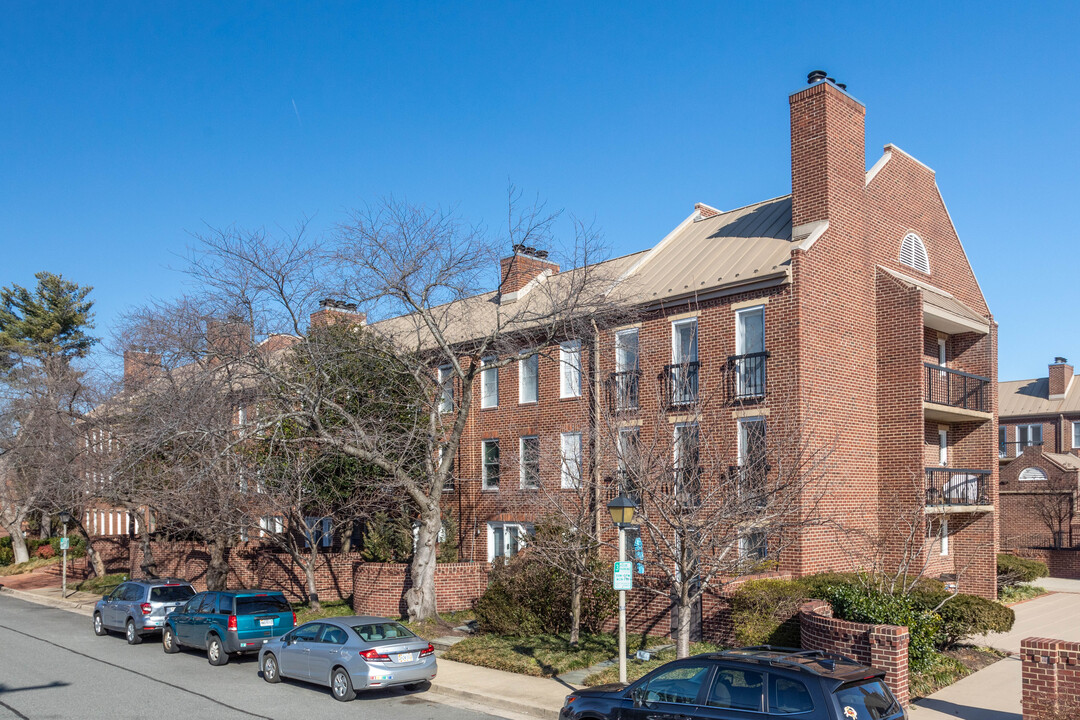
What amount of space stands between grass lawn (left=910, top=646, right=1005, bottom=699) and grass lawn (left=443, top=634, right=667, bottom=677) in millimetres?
5575

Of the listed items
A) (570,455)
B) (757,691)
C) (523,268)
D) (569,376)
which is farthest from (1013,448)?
(757,691)

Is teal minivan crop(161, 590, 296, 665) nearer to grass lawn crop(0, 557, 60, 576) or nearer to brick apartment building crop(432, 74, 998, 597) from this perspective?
brick apartment building crop(432, 74, 998, 597)

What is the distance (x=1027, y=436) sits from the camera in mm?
55469

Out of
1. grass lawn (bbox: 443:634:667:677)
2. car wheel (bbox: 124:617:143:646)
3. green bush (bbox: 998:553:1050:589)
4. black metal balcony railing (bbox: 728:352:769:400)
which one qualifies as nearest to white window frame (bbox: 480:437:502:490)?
grass lawn (bbox: 443:634:667:677)

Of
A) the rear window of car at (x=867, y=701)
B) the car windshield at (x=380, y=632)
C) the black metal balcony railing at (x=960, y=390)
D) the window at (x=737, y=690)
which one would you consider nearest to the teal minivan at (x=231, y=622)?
the car windshield at (x=380, y=632)

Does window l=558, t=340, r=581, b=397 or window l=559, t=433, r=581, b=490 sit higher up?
window l=558, t=340, r=581, b=397

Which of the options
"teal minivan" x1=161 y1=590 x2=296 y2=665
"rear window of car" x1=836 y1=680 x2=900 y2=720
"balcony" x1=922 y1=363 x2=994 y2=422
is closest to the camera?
"rear window of car" x1=836 y1=680 x2=900 y2=720

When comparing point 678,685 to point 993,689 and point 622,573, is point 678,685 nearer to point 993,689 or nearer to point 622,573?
point 622,573

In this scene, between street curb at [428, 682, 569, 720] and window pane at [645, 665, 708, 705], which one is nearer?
window pane at [645, 665, 708, 705]

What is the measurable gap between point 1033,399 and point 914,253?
37267mm

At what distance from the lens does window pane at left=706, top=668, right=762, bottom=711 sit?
8.77m

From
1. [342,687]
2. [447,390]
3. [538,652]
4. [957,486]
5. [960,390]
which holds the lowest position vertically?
[538,652]

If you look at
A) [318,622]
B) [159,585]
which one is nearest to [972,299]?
[318,622]

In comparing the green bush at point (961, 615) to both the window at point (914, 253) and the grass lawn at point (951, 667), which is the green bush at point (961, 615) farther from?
the window at point (914, 253)
